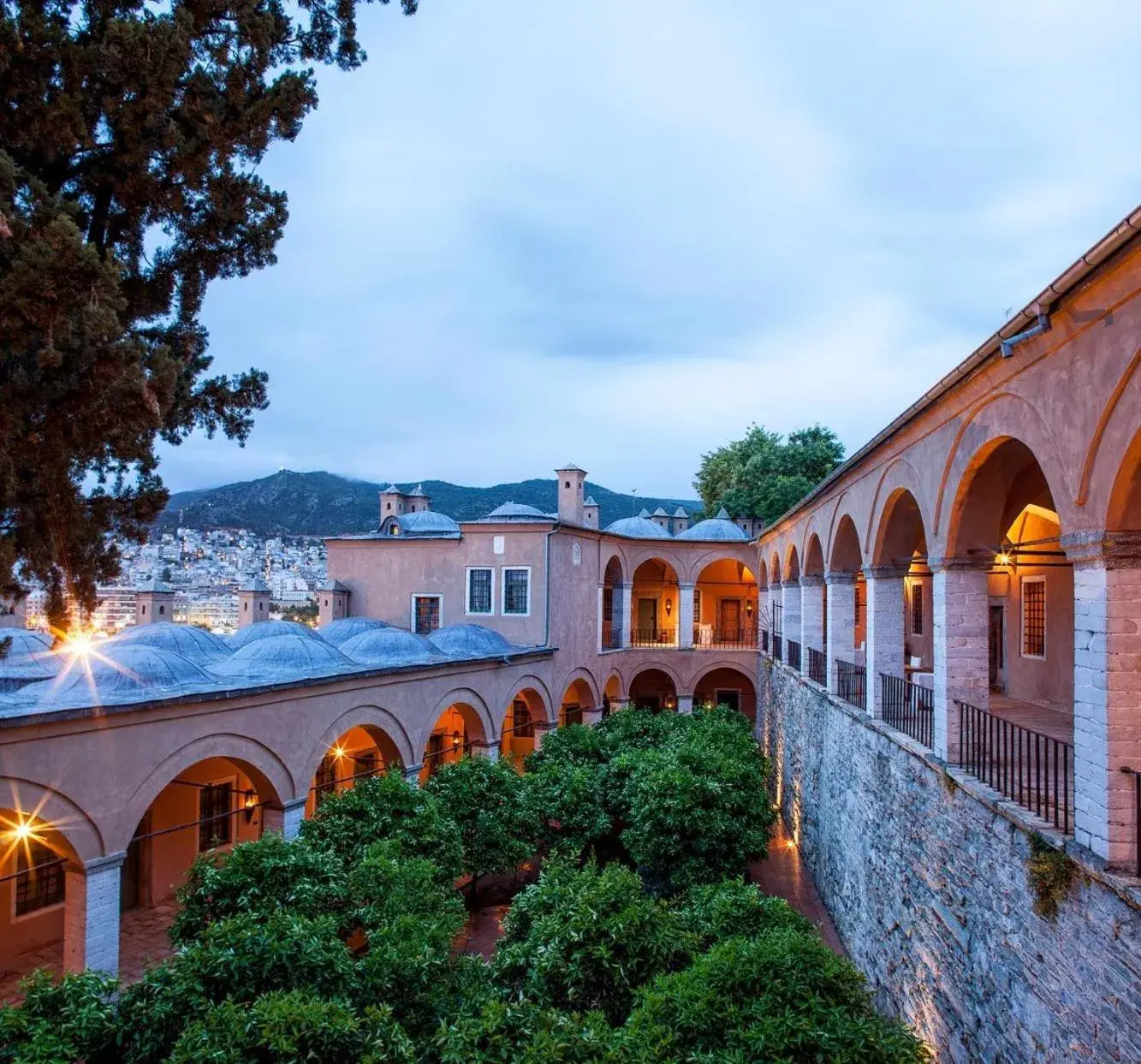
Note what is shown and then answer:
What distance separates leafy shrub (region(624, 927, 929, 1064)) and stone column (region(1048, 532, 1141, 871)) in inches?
74.4

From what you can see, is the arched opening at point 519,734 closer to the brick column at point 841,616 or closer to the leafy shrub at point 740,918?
the brick column at point 841,616

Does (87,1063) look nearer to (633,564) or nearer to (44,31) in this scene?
(44,31)

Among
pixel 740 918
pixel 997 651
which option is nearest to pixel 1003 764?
pixel 740 918

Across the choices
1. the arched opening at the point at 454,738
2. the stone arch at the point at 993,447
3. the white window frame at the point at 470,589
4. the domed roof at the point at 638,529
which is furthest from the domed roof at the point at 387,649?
the domed roof at the point at 638,529

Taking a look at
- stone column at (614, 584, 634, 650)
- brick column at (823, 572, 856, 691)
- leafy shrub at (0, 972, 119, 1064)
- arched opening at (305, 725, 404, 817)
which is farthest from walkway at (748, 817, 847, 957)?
stone column at (614, 584, 634, 650)

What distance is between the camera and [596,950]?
21.7ft

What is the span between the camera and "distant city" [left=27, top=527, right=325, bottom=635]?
3306 centimetres

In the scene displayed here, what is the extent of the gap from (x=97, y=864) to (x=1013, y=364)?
1084 centimetres

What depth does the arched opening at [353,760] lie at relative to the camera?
14938mm

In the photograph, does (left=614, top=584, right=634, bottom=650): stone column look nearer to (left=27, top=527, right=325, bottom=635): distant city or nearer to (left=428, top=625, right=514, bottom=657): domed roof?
(left=428, top=625, right=514, bottom=657): domed roof

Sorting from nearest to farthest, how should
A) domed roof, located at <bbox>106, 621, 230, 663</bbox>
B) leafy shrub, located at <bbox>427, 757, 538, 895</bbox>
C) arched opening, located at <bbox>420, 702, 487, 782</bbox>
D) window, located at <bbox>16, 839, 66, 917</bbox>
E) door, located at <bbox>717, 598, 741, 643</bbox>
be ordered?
window, located at <bbox>16, 839, 66, 917</bbox> < leafy shrub, located at <bbox>427, 757, 538, 895</bbox> < domed roof, located at <bbox>106, 621, 230, 663</bbox> < arched opening, located at <bbox>420, 702, 487, 782</bbox> < door, located at <bbox>717, 598, 741, 643</bbox>

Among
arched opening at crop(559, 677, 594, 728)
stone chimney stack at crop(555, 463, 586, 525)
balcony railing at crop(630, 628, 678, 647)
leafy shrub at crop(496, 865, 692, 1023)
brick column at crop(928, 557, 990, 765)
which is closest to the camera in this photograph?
leafy shrub at crop(496, 865, 692, 1023)

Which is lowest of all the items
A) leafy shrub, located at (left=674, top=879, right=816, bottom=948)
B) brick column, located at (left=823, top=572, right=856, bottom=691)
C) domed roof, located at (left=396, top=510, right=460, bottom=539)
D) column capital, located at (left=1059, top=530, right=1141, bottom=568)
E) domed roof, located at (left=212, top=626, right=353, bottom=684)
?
leafy shrub, located at (left=674, top=879, right=816, bottom=948)

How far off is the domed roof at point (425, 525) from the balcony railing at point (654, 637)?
7.94 metres
